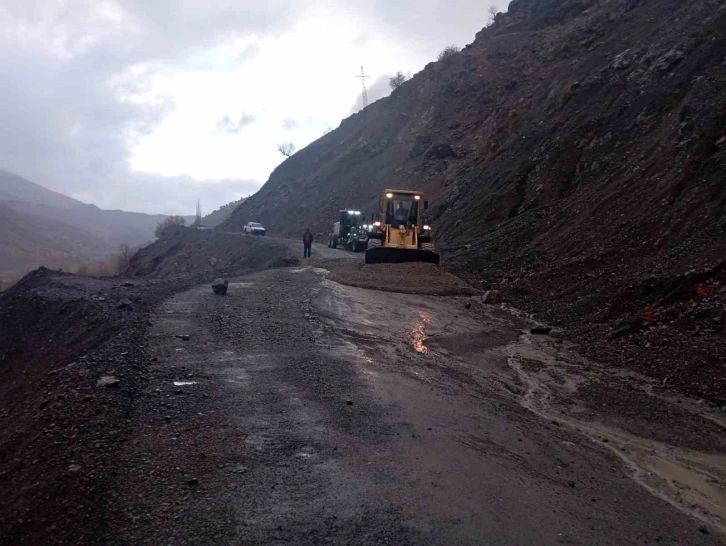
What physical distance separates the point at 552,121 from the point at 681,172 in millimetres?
14251

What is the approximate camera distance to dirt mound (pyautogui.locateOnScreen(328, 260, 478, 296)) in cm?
1941

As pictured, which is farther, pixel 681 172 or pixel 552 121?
pixel 552 121

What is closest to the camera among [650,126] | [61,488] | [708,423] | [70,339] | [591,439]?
[61,488]

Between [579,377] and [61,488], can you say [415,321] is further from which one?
[61,488]

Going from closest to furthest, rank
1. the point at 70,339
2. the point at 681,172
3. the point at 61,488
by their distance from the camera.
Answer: the point at 61,488, the point at 70,339, the point at 681,172

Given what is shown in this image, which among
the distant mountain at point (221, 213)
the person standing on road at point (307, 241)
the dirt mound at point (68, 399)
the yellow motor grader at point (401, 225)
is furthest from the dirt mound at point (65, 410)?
the distant mountain at point (221, 213)

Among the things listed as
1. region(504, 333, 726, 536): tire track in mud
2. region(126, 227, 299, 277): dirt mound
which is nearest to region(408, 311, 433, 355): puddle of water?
region(504, 333, 726, 536): tire track in mud

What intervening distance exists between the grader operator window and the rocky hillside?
259cm

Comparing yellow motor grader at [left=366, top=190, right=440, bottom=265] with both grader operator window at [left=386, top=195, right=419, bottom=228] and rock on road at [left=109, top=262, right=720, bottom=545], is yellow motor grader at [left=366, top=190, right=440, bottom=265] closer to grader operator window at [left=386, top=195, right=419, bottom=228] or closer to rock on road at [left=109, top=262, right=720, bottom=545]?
grader operator window at [left=386, top=195, right=419, bottom=228]

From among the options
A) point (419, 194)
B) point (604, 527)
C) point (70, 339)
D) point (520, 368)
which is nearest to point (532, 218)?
point (419, 194)

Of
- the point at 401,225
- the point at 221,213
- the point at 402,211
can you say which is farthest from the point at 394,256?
the point at 221,213

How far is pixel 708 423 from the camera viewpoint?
8.25 m

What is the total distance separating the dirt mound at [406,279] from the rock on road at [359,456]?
7896 mm

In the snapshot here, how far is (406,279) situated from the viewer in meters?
20.4
